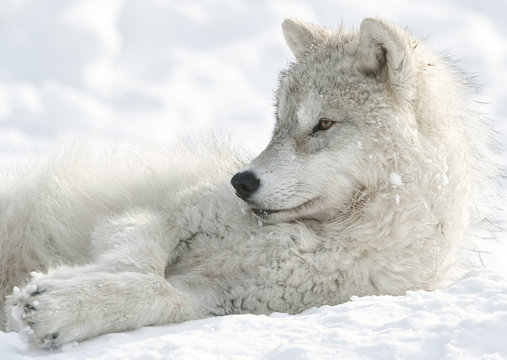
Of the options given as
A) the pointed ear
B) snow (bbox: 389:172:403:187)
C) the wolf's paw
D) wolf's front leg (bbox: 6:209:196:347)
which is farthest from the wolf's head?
the wolf's paw

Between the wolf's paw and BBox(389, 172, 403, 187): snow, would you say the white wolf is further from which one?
the wolf's paw

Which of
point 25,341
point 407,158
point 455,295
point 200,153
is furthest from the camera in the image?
point 200,153

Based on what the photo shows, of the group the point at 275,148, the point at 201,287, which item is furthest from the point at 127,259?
the point at 275,148

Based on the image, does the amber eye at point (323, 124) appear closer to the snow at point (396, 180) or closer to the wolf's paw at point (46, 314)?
the snow at point (396, 180)

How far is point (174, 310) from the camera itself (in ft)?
10.7

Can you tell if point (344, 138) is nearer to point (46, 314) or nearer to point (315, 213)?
point (315, 213)

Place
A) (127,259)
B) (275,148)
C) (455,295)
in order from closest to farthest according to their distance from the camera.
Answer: (455,295) → (127,259) → (275,148)

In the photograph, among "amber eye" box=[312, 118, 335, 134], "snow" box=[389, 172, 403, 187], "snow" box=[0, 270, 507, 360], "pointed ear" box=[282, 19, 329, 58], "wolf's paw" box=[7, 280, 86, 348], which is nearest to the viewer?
"snow" box=[0, 270, 507, 360]

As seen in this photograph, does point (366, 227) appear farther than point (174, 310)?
Yes

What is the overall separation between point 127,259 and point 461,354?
1.79 m

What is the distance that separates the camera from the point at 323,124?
3.96m

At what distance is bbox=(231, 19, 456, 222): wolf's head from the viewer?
3.79m

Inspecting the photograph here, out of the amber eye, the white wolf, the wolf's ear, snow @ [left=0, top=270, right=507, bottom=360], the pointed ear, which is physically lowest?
snow @ [left=0, top=270, right=507, bottom=360]

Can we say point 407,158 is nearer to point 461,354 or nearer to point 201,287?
point 201,287
